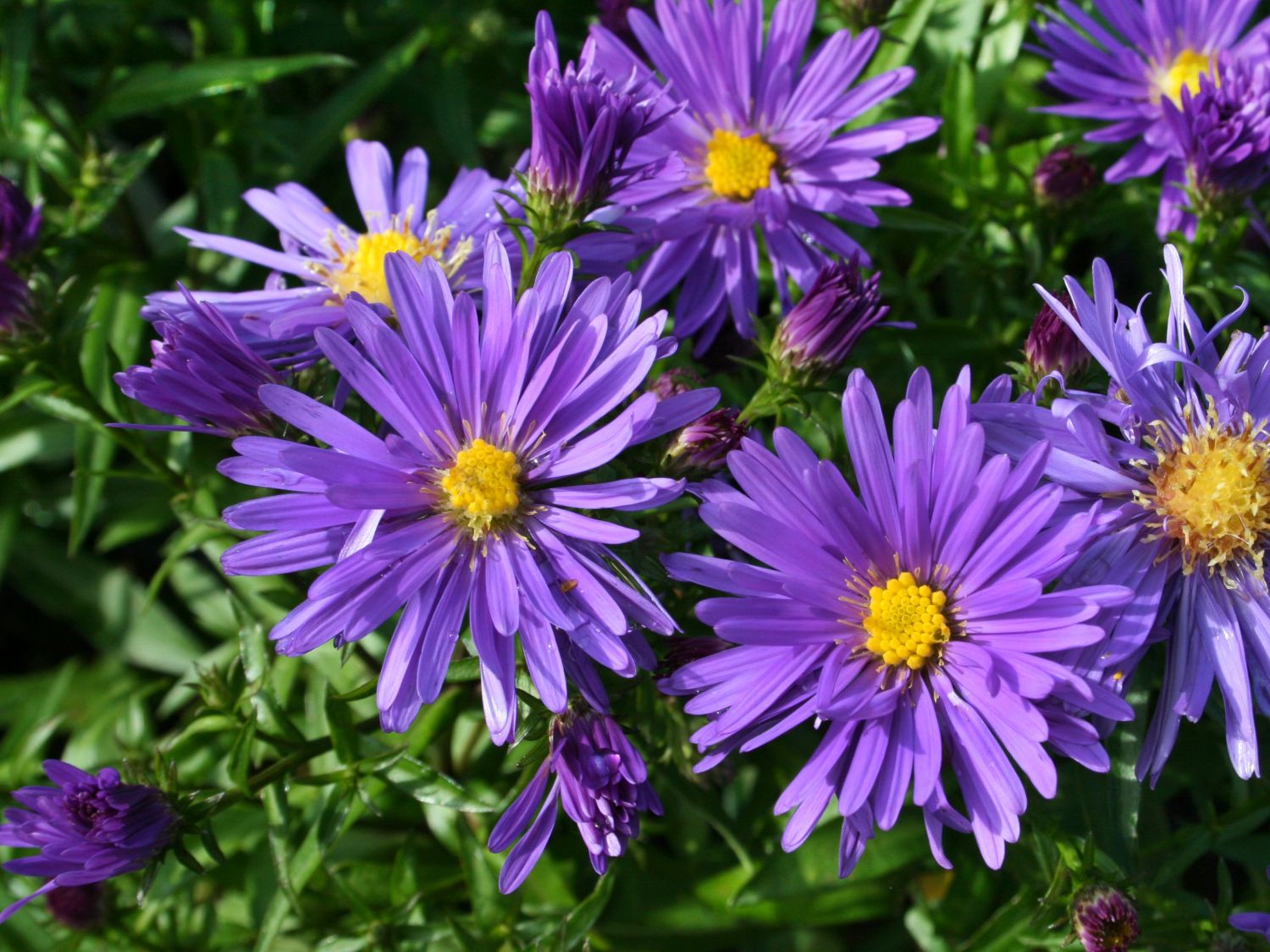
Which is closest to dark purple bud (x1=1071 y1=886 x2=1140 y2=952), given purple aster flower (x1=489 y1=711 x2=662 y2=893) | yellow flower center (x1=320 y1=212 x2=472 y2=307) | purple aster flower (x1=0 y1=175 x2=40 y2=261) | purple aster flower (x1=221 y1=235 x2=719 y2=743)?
purple aster flower (x1=489 y1=711 x2=662 y2=893)

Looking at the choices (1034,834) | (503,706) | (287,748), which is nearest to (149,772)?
(287,748)

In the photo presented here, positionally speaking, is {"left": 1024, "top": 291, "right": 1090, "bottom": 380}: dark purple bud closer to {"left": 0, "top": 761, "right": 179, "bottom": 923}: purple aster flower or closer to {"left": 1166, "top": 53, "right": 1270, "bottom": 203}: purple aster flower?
{"left": 1166, "top": 53, "right": 1270, "bottom": 203}: purple aster flower

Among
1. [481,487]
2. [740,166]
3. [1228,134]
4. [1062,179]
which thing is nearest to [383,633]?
[481,487]

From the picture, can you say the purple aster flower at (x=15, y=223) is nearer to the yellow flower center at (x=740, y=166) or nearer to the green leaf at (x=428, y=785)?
the green leaf at (x=428, y=785)

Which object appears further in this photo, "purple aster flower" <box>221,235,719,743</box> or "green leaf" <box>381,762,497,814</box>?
"green leaf" <box>381,762,497,814</box>

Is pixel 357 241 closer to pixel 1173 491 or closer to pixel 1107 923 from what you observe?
pixel 1173 491

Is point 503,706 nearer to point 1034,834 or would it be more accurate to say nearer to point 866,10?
point 1034,834

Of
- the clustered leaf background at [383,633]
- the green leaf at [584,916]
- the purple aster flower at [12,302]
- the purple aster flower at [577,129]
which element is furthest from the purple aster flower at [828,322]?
the purple aster flower at [12,302]
